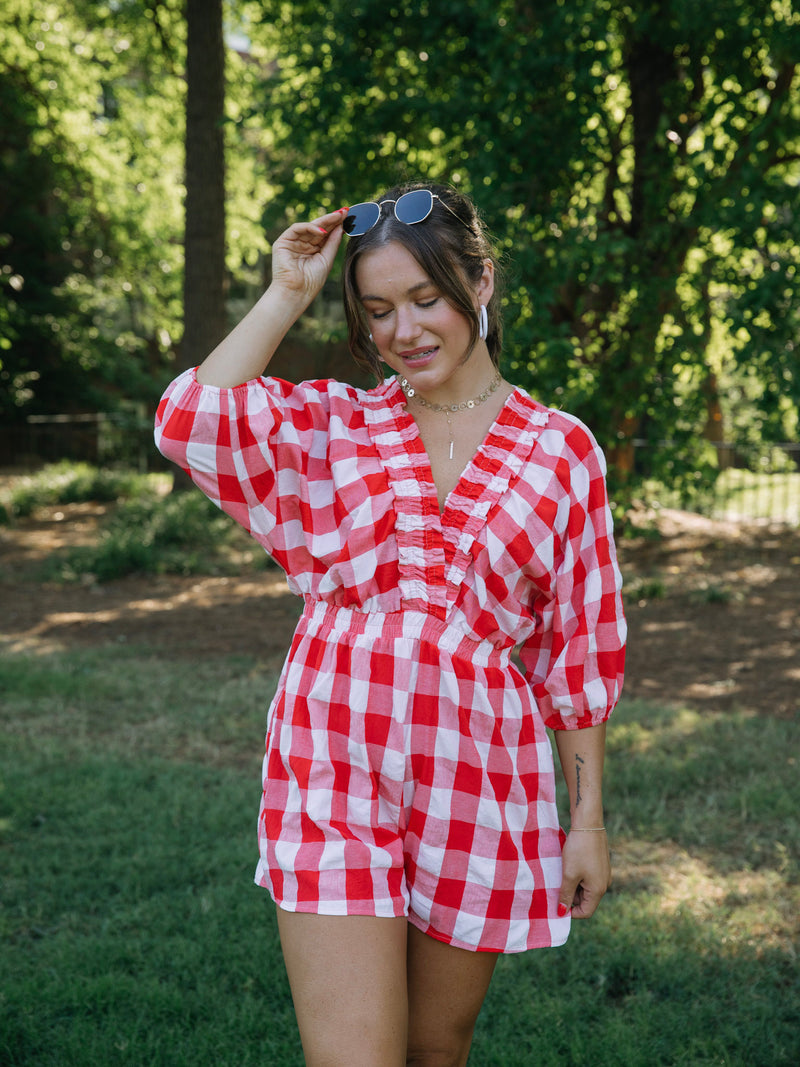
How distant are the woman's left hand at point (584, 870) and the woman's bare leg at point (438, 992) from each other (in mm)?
194

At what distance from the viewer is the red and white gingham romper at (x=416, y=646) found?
1.95 m

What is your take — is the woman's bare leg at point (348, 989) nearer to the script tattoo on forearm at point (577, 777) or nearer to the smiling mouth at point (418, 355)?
the script tattoo on forearm at point (577, 777)

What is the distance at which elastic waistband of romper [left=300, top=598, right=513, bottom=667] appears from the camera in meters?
1.97

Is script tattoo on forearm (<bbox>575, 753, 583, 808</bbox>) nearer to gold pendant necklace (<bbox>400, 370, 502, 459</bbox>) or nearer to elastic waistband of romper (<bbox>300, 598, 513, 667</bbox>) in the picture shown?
elastic waistband of romper (<bbox>300, 598, 513, 667</bbox>)

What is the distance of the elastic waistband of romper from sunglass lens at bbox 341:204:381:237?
2.45 ft

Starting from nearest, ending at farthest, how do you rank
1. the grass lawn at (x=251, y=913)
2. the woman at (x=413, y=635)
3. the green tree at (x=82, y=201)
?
the woman at (x=413, y=635), the grass lawn at (x=251, y=913), the green tree at (x=82, y=201)

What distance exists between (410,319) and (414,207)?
0.73 feet

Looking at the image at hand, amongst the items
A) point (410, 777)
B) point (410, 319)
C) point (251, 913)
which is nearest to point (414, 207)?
point (410, 319)

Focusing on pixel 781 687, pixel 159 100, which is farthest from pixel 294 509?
pixel 159 100

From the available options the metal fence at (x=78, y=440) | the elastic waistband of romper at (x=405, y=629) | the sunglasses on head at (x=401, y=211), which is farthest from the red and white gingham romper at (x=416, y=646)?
the metal fence at (x=78, y=440)

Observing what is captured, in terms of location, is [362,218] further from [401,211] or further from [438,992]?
[438,992]

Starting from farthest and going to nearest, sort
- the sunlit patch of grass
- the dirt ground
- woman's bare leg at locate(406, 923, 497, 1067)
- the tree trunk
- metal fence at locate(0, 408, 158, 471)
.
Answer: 1. metal fence at locate(0, 408, 158, 471)
2. the sunlit patch of grass
3. the tree trunk
4. the dirt ground
5. woman's bare leg at locate(406, 923, 497, 1067)

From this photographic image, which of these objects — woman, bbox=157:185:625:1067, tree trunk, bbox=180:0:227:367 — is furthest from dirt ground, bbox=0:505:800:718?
woman, bbox=157:185:625:1067

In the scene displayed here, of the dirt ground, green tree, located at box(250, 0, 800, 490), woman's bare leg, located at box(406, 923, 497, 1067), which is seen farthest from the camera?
green tree, located at box(250, 0, 800, 490)
